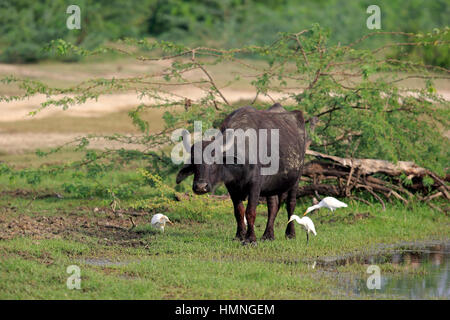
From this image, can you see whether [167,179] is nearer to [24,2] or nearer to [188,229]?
[188,229]

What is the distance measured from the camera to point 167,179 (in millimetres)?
12844

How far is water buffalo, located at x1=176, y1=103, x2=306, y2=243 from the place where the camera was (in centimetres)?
874

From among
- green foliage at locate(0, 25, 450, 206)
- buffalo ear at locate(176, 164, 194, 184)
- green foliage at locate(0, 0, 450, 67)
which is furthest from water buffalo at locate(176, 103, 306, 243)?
green foliage at locate(0, 0, 450, 67)

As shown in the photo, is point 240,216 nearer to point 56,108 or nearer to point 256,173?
point 256,173

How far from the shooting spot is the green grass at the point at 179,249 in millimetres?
7023

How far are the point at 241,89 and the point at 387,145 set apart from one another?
11869 mm

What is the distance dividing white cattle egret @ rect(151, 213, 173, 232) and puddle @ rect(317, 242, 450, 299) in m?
2.22

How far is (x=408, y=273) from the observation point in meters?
8.22

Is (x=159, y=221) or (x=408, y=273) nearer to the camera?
(x=408, y=273)

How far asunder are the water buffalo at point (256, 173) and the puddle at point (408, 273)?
114 cm

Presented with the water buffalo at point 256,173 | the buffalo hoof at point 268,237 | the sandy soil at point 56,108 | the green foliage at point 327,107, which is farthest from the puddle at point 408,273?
the sandy soil at point 56,108

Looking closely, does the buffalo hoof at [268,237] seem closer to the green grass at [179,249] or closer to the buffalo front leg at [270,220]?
the buffalo front leg at [270,220]

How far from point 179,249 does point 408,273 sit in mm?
2540

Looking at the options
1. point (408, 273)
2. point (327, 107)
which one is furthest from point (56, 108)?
point (408, 273)
